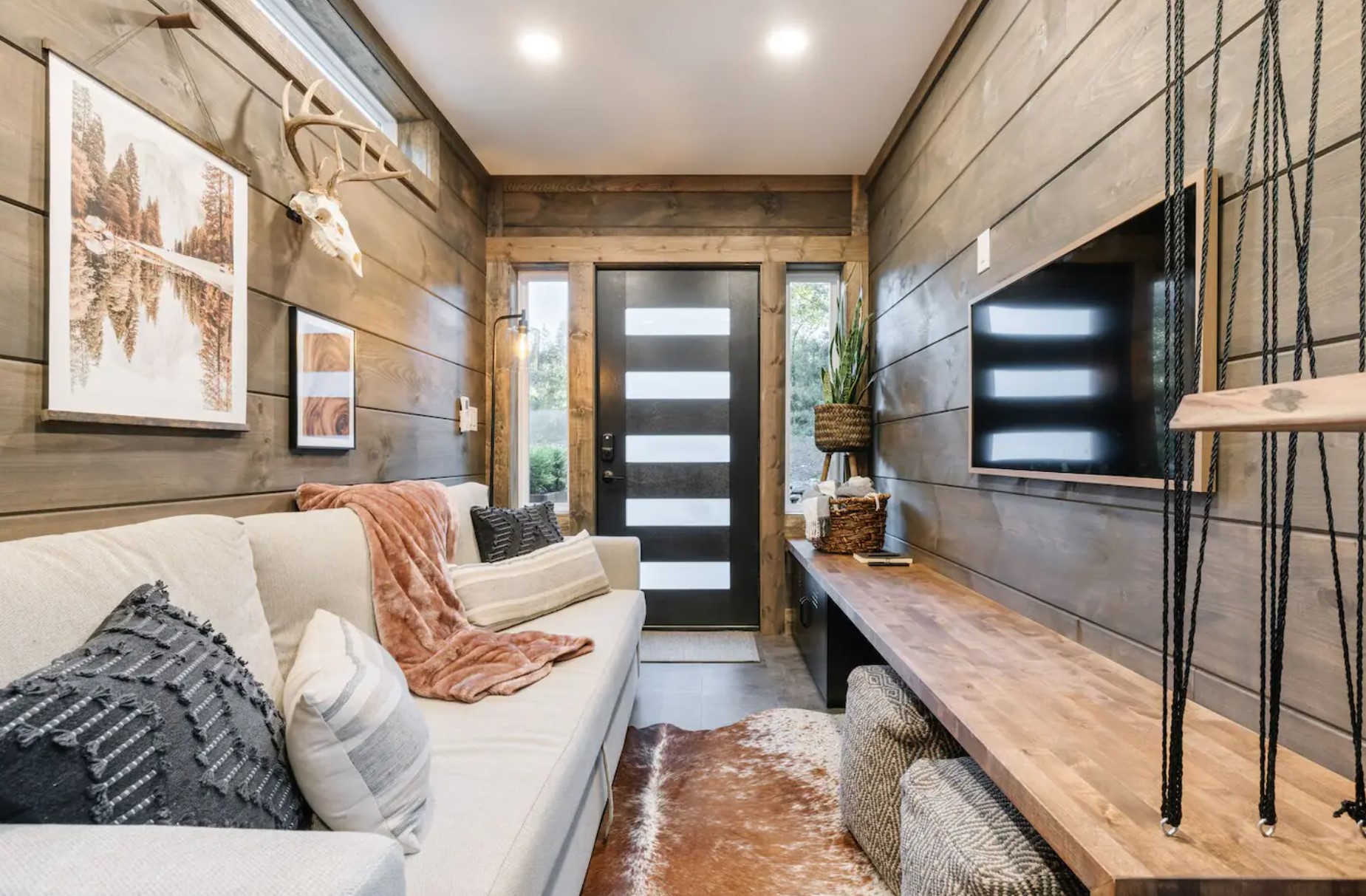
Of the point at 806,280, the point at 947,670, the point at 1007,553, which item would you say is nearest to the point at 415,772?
the point at 947,670

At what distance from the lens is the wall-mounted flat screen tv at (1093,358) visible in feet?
3.77

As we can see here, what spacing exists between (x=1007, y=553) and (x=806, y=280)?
225 centimetres

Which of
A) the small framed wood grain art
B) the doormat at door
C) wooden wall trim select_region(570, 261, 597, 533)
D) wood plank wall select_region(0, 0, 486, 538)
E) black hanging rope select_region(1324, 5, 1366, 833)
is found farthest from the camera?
wooden wall trim select_region(570, 261, 597, 533)

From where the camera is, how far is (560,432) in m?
3.55

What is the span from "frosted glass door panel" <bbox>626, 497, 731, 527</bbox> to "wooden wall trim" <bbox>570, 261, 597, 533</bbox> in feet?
0.82

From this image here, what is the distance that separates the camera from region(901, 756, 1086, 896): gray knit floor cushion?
36.3 inches

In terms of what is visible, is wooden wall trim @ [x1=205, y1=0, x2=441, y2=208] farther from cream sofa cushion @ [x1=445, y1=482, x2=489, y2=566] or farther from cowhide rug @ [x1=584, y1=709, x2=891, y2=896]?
cowhide rug @ [x1=584, y1=709, x2=891, y2=896]

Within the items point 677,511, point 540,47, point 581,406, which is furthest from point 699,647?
point 540,47

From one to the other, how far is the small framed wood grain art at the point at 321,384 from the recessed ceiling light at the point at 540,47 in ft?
4.14

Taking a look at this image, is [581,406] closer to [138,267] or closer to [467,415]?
[467,415]

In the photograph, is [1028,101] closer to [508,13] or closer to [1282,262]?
[1282,262]

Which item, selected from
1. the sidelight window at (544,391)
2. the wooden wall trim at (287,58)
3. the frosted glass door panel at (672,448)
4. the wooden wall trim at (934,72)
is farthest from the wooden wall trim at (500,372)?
the wooden wall trim at (934,72)

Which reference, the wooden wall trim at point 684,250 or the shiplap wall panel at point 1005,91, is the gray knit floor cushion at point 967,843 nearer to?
the shiplap wall panel at point 1005,91

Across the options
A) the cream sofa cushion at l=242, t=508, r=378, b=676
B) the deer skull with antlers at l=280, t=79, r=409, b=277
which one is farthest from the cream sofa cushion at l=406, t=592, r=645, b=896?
the deer skull with antlers at l=280, t=79, r=409, b=277
